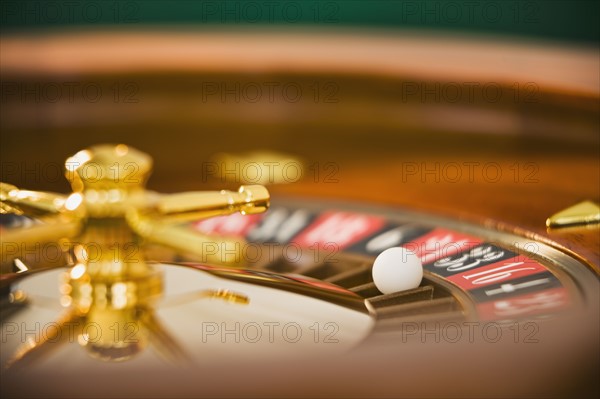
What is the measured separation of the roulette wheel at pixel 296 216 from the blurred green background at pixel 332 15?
35cm

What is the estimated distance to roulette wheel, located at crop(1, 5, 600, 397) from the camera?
729 millimetres

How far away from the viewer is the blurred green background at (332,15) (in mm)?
2389

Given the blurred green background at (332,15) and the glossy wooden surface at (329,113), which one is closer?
the glossy wooden surface at (329,113)

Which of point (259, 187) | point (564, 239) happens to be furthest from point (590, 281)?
point (259, 187)

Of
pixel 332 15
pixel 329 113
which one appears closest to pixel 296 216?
pixel 329 113

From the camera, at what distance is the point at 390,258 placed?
3.48 ft

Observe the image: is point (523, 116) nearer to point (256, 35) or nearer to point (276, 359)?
point (256, 35)

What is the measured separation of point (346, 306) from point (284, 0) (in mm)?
1734

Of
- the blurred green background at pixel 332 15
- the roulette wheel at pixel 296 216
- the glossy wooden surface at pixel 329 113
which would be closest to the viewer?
the roulette wheel at pixel 296 216

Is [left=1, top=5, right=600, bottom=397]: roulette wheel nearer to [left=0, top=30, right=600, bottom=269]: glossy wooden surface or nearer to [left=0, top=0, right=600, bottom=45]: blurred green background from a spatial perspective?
[left=0, top=30, right=600, bottom=269]: glossy wooden surface

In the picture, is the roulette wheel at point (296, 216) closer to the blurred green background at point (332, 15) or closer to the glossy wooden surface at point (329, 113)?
the glossy wooden surface at point (329, 113)

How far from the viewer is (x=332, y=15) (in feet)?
8.36

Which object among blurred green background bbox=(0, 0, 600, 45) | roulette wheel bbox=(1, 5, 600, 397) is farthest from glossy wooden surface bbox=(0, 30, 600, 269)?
blurred green background bbox=(0, 0, 600, 45)

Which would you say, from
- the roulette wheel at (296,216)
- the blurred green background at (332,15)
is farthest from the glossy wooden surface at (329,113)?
the blurred green background at (332,15)
